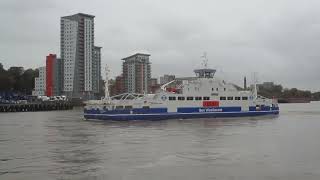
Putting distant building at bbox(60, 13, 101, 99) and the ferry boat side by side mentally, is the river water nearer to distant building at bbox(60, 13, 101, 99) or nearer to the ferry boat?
the ferry boat

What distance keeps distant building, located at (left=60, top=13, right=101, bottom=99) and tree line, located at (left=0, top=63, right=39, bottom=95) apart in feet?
47.7

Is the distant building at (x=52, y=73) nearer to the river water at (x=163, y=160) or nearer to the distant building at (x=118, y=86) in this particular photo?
the distant building at (x=118, y=86)

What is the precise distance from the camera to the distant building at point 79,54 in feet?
592

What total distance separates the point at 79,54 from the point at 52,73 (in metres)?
13.5

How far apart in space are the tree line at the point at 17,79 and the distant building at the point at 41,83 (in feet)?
6.58

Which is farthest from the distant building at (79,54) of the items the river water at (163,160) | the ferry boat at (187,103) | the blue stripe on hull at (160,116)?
the river water at (163,160)

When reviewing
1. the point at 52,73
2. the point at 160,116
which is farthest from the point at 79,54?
the point at 160,116

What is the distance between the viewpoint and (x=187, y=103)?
212 ft

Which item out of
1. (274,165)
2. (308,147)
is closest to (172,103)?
(308,147)

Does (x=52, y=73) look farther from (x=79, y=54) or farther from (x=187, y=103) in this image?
(x=187, y=103)

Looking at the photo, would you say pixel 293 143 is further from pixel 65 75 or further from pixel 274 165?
pixel 65 75

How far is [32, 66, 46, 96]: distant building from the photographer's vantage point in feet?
618

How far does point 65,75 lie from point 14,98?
41.3 m

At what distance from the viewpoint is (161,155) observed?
2344 cm
